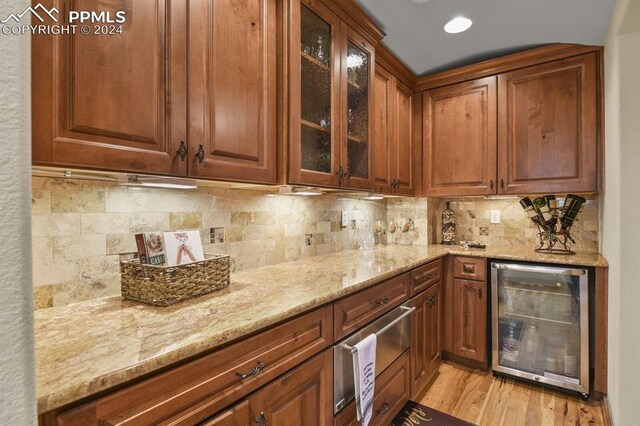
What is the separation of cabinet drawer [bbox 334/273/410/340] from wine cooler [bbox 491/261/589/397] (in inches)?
40.4

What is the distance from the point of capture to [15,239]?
15.7 inches

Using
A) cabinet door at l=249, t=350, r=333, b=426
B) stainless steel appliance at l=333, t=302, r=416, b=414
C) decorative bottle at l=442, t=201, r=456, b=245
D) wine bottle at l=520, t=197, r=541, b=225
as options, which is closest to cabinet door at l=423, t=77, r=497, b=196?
wine bottle at l=520, t=197, r=541, b=225

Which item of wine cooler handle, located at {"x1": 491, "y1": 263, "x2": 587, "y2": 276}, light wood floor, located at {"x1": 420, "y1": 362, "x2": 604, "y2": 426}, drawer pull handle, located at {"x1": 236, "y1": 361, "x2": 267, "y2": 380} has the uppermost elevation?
wine cooler handle, located at {"x1": 491, "y1": 263, "x2": 587, "y2": 276}

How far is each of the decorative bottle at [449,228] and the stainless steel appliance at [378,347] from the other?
1.36 metres

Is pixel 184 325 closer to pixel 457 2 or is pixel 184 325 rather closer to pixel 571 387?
pixel 457 2

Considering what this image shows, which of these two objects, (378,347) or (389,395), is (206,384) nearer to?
(378,347)

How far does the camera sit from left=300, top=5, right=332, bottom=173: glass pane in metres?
1.59

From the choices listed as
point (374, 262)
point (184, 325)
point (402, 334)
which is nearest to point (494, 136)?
point (374, 262)

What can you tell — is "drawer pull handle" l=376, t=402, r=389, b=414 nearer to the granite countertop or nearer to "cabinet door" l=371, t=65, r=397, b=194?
the granite countertop

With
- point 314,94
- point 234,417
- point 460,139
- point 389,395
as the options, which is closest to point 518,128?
point 460,139

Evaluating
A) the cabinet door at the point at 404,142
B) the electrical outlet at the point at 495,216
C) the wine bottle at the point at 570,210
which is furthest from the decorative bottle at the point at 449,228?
the wine bottle at the point at 570,210

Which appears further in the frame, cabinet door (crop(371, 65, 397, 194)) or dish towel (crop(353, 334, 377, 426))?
cabinet door (crop(371, 65, 397, 194))

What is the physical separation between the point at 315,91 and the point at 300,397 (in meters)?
1.42

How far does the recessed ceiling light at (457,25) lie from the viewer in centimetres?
202
